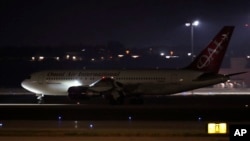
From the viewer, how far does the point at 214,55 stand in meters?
70.9

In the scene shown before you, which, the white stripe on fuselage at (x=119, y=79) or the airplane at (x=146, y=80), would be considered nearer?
the airplane at (x=146, y=80)

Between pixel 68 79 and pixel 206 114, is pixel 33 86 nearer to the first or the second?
pixel 68 79

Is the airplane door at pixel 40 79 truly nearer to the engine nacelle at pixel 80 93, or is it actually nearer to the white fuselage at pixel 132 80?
the white fuselage at pixel 132 80

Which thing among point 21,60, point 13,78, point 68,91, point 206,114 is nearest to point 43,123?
point 206,114

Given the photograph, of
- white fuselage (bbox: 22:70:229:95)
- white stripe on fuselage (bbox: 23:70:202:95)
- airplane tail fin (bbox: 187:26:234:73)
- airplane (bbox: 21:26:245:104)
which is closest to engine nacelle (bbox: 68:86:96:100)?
airplane (bbox: 21:26:245:104)

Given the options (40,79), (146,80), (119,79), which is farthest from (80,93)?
(40,79)

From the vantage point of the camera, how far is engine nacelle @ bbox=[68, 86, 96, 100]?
6819cm

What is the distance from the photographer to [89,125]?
40250mm

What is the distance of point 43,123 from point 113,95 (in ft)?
89.5

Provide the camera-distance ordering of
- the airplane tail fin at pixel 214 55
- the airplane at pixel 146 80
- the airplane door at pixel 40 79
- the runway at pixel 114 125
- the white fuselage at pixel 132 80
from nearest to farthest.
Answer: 1. the runway at pixel 114 125
2. the airplane at pixel 146 80
3. the white fuselage at pixel 132 80
4. the airplane tail fin at pixel 214 55
5. the airplane door at pixel 40 79

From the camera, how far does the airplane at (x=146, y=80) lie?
6881 centimetres

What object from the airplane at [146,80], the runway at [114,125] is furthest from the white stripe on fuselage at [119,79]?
the runway at [114,125]

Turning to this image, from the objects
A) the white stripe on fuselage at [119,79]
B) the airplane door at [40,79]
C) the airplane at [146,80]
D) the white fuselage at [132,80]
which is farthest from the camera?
the airplane door at [40,79]

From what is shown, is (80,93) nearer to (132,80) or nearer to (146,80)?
(132,80)
